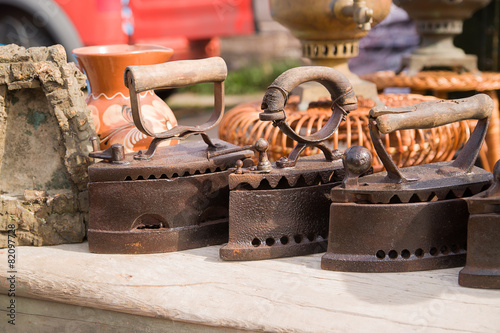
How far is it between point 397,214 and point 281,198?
1.00 feet

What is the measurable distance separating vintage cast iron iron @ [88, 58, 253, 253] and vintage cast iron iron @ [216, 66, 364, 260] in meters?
0.13

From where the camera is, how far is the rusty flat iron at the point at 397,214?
1.40 m

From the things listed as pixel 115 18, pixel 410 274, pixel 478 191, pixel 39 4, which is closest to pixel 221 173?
pixel 410 274

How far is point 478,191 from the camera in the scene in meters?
1.46

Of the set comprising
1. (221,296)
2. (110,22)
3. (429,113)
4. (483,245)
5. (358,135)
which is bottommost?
(221,296)

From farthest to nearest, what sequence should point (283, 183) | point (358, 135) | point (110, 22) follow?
point (110, 22) < point (358, 135) < point (283, 183)

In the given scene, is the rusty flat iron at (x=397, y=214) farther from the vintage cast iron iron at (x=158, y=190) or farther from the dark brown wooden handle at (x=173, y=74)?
the dark brown wooden handle at (x=173, y=74)

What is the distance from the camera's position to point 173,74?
1624 mm

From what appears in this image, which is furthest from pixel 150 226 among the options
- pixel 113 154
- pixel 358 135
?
pixel 358 135

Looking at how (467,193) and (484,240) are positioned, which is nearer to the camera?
(484,240)

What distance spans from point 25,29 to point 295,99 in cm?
341

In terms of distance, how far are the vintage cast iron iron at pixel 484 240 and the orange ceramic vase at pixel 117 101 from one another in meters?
1.01

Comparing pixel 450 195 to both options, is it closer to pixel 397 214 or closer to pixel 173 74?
pixel 397 214

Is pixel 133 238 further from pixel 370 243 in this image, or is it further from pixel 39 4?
pixel 39 4
